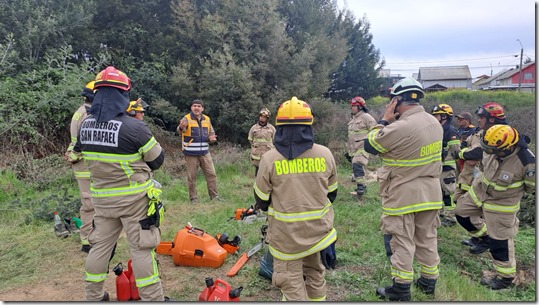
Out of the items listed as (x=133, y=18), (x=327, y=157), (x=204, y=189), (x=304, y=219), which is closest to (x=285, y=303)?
(x=304, y=219)

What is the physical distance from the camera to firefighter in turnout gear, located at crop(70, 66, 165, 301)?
3225 mm

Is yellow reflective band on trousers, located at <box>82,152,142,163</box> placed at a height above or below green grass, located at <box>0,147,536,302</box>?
above

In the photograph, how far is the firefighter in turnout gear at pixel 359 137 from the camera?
26.6 feet

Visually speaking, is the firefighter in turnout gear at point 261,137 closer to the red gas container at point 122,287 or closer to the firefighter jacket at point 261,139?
the firefighter jacket at point 261,139

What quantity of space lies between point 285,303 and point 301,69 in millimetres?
11896

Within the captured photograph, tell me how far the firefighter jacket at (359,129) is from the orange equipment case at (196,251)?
15.5ft

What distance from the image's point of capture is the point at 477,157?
5410 millimetres

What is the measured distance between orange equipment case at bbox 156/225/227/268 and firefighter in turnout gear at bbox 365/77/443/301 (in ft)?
6.33

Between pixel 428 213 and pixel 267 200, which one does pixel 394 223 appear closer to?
pixel 428 213

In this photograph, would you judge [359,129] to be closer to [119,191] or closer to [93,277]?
[119,191]

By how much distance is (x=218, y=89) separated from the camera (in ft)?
42.0

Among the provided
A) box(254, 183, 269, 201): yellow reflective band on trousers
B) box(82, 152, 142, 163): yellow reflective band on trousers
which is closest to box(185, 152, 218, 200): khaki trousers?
box(82, 152, 142, 163): yellow reflective band on trousers

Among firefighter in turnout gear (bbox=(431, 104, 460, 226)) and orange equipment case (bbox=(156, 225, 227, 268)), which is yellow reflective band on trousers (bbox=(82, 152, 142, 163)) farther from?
firefighter in turnout gear (bbox=(431, 104, 460, 226))

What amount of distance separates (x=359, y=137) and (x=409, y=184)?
15.6 feet
